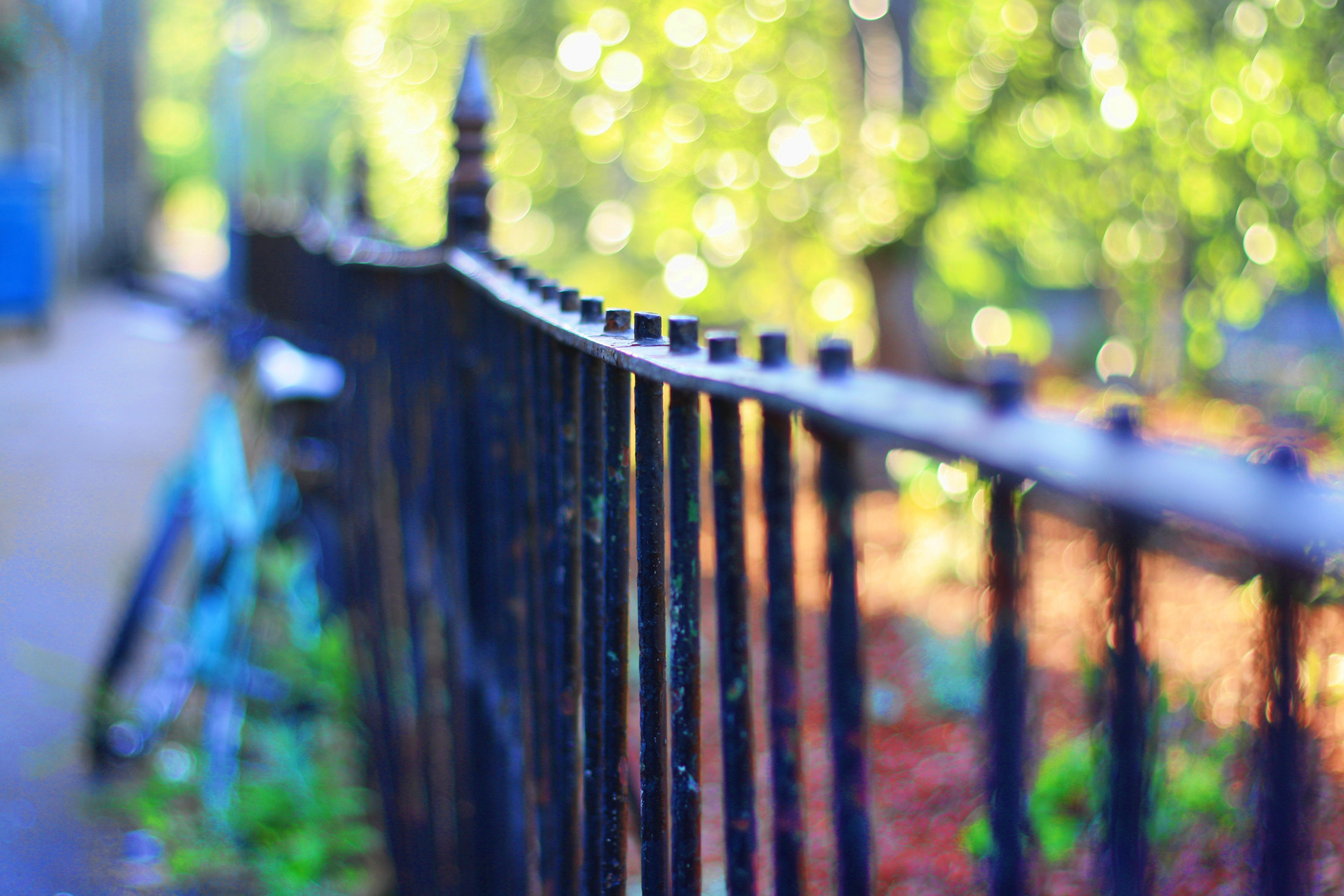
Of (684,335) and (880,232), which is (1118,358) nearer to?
(880,232)

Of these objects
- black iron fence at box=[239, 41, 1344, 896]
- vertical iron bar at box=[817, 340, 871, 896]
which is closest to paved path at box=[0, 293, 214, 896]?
black iron fence at box=[239, 41, 1344, 896]

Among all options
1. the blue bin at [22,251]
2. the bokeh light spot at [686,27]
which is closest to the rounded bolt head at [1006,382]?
the bokeh light spot at [686,27]

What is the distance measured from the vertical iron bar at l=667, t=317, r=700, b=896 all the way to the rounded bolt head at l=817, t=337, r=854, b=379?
23 cm

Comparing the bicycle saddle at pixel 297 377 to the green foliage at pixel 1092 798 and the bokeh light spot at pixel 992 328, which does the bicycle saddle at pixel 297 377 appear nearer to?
the green foliage at pixel 1092 798

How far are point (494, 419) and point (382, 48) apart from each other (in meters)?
10.8

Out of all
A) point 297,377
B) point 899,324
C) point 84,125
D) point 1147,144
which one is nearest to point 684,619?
point 297,377

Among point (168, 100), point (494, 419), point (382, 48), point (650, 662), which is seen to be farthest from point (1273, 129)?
point (168, 100)

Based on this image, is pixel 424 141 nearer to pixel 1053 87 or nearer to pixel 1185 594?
pixel 1053 87

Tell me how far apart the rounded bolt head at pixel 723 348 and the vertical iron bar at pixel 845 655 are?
7.7 inches

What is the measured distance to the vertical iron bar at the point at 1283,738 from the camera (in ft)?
2.00

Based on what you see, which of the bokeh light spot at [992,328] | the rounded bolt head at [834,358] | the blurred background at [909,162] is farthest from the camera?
the bokeh light spot at [992,328]

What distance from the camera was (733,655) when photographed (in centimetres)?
122

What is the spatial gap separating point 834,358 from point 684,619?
41 centimetres

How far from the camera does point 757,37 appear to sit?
7.07 meters
